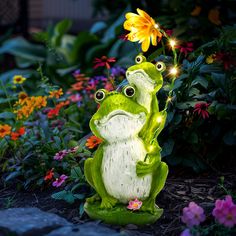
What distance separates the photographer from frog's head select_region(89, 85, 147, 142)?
2688 mm

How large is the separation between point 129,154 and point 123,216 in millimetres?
294

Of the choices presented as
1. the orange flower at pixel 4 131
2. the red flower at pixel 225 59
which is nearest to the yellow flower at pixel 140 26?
the red flower at pixel 225 59

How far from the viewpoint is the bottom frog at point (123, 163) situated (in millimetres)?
2703

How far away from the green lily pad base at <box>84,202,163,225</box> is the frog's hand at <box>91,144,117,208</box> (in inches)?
1.2

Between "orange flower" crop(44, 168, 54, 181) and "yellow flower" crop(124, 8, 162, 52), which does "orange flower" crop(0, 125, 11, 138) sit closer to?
"orange flower" crop(44, 168, 54, 181)

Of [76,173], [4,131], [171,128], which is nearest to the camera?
[76,173]

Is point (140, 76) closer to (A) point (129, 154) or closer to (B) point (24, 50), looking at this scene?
(A) point (129, 154)

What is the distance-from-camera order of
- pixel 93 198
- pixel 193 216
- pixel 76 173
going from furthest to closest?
pixel 76 173
pixel 93 198
pixel 193 216

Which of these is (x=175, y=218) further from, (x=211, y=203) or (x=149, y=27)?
(x=149, y=27)

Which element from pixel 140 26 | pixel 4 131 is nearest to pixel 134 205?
pixel 140 26

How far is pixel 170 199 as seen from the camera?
125 inches

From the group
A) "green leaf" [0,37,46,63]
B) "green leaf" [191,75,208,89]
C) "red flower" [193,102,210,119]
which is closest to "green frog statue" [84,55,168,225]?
"red flower" [193,102,210,119]

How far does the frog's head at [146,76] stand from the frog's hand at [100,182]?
0.36 meters

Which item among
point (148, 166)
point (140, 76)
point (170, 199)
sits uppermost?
point (140, 76)
